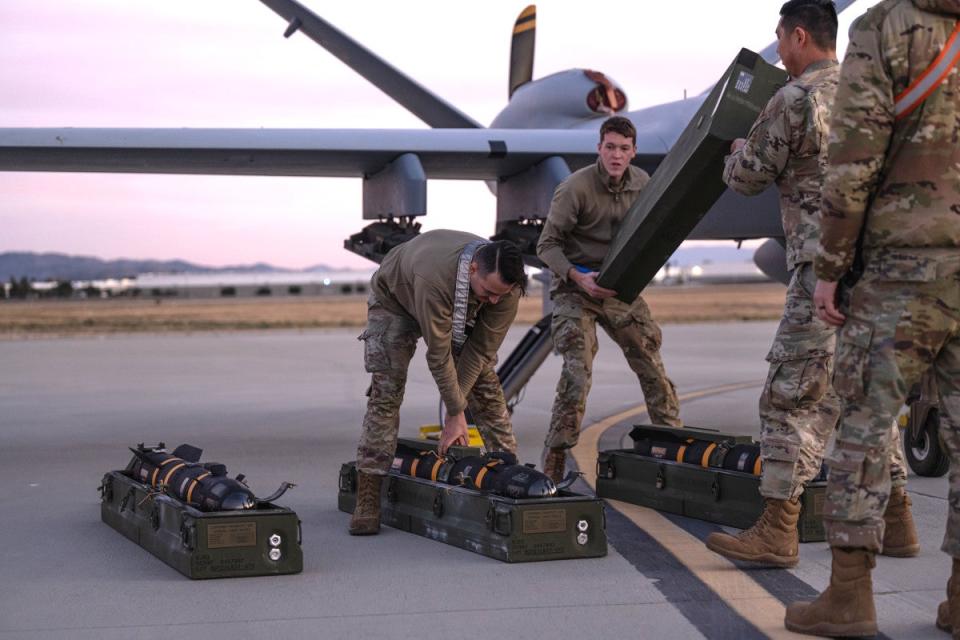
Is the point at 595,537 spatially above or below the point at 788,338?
below

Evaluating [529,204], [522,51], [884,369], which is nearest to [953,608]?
[884,369]

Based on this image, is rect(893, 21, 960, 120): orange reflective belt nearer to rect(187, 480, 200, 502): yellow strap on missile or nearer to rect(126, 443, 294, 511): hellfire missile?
rect(126, 443, 294, 511): hellfire missile

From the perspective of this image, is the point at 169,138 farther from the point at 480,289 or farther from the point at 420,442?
the point at 480,289

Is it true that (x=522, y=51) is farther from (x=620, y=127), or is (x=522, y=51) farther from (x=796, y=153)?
(x=796, y=153)

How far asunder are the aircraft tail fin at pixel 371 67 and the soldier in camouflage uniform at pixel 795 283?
8543 millimetres

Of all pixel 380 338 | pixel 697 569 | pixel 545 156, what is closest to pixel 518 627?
pixel 697 569

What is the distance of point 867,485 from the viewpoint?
409cm

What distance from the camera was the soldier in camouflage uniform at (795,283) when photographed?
5145 millimetres

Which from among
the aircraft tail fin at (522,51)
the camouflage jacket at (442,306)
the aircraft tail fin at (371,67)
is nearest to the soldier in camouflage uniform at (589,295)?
the camouflage jacket at (442,306)

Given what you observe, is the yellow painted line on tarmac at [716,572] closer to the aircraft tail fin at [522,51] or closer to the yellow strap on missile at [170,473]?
the yellow strap on missile at [170,473]

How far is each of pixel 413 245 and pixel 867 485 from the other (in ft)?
9.41

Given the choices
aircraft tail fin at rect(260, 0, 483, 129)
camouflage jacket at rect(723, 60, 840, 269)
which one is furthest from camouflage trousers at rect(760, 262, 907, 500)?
aircraft tail fin at rect(260, 0, 483, 129)

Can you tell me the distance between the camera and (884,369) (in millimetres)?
3994

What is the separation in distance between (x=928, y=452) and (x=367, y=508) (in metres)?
3.80
